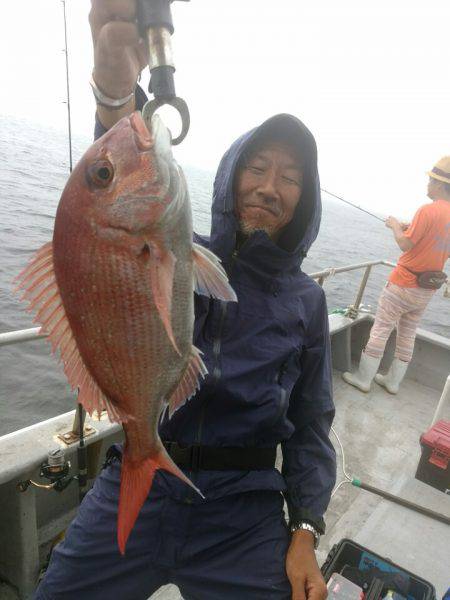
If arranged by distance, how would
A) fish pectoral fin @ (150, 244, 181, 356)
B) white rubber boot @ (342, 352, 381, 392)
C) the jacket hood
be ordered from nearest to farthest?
1. fish pectoral fin @ (150, 244, 181, 356)
2. the jacket hood
3. white rubber boot @ (342, 352, 381, 392)

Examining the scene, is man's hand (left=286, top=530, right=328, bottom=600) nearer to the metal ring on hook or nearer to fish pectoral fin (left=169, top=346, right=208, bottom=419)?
fish pectoral fin (left=169, top=346, right=208, bottom=419)

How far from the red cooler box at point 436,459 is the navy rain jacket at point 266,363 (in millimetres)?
2038

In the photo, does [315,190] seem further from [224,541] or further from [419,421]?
[419,421]

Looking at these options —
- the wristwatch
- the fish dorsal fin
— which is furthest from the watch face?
the fish dorsal fin

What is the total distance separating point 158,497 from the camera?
6.73ft

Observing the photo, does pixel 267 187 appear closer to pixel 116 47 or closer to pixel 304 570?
pixel 116 47

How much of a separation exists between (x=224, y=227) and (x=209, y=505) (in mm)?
1311

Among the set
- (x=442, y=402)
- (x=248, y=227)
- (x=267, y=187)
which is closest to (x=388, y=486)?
(x=442, y=402)

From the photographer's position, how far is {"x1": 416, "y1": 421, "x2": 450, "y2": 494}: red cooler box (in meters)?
3.85

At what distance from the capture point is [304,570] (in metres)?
1.98

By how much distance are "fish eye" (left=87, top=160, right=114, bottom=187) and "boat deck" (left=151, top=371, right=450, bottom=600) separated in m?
2.58

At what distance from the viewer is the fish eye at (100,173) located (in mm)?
1272

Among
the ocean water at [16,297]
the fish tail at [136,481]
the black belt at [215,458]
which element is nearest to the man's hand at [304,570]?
the black belt at [215,458]

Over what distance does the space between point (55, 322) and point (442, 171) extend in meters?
5.15
